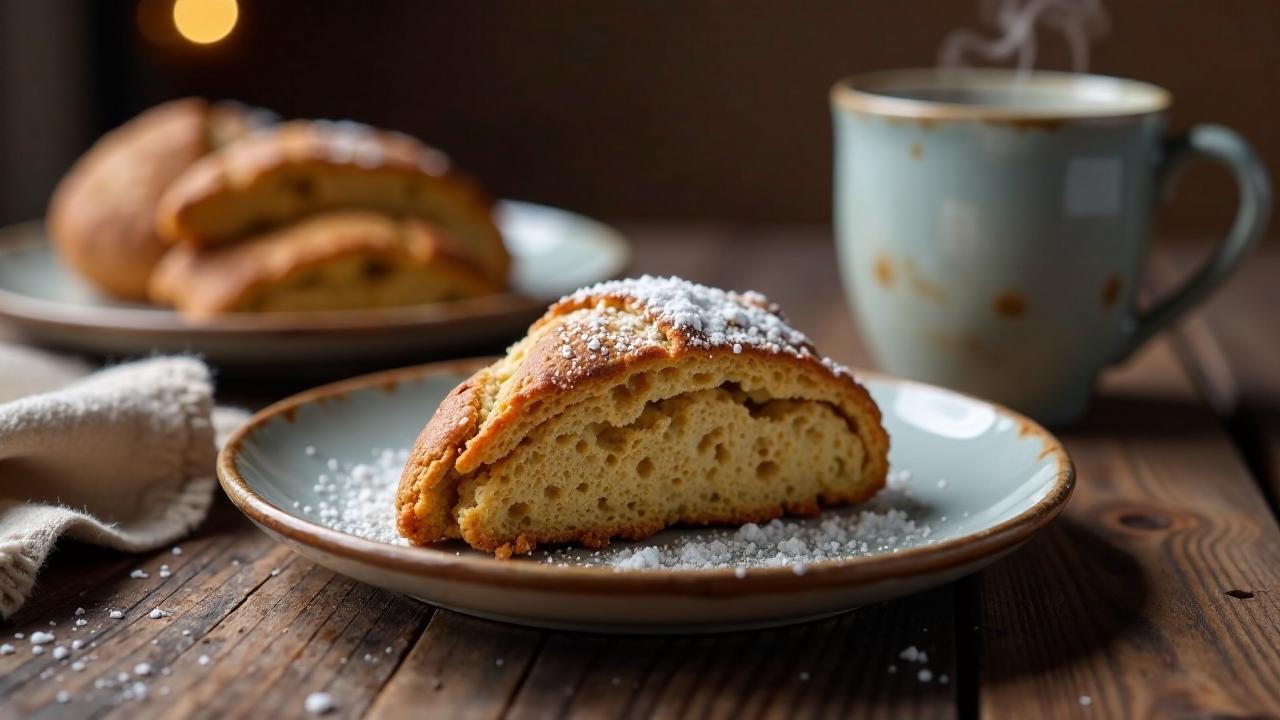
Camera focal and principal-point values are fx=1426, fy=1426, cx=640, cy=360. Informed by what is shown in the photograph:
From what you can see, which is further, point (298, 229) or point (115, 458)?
point (298, 229)

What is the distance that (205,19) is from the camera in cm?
374

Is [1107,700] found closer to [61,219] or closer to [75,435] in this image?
[75,435]

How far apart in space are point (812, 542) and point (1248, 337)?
1227 mm

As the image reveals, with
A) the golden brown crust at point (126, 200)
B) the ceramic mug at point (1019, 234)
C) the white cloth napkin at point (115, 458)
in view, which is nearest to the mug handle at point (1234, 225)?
the ceramic mug at point (1019, 234)

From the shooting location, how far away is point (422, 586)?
977 millimetres

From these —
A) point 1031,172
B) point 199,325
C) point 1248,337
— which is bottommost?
point 1248,337

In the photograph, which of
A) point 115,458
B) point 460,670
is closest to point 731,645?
point 460,670

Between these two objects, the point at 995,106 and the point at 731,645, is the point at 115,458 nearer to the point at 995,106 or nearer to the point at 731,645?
the point at 731,645

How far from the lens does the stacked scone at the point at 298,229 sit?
6.39ft

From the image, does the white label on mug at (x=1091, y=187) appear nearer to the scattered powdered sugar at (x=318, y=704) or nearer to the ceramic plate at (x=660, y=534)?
the ceramic plate at (x=660, y=534)

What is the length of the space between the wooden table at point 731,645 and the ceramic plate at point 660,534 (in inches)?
1.6

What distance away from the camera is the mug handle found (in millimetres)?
1670

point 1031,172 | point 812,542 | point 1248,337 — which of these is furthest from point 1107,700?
point 1248,337

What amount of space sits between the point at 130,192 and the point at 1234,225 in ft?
5.16
